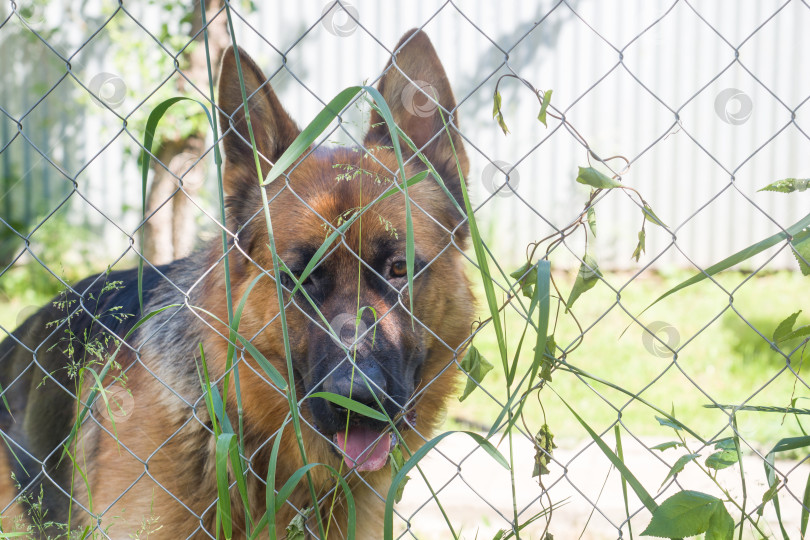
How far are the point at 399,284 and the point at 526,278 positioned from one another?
38.4 inches

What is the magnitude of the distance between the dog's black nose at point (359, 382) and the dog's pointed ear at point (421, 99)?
2.44 ft

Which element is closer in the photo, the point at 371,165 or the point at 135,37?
the point at 371,165

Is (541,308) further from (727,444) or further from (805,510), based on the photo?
(805,510)

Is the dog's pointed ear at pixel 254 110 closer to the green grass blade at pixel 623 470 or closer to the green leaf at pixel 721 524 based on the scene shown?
the green grass blade at pixel 623 470

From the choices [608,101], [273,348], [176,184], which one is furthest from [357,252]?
[608,101]

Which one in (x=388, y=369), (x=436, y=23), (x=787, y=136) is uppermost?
(x=787, y=136)

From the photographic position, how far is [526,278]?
1.77 metres

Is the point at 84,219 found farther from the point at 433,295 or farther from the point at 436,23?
the point at 433,295

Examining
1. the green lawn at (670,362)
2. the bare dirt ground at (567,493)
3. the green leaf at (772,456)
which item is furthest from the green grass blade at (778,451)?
the green lawn at (670,362)

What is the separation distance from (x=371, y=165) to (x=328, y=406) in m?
1.08

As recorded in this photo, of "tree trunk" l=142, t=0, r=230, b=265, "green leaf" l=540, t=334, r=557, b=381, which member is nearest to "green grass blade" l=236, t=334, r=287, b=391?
"green leaf" l=540, t=334, r=557, b=381

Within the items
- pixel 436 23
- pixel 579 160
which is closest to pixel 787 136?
Answer: pixel 579 160

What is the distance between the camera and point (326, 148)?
3201 millimetres

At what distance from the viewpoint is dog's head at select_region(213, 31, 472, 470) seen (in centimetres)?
235
